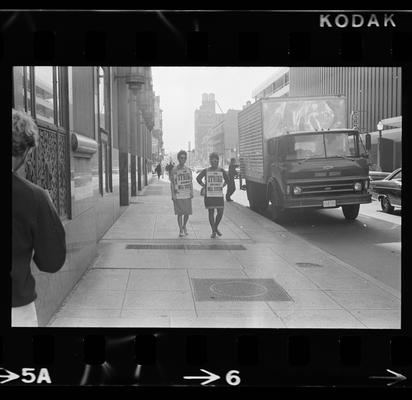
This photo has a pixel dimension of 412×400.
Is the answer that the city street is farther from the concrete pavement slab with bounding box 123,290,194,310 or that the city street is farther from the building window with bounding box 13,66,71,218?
the building window with bounding box 13,66,71,218

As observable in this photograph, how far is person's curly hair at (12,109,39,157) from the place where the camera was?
12.4 ft

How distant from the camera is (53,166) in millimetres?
6418

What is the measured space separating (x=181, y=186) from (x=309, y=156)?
413cm

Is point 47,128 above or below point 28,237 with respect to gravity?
above

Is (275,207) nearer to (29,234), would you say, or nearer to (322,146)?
(322,146)

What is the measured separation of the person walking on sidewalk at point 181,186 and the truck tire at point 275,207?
3464 mm

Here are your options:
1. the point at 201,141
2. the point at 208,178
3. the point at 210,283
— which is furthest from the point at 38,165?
the point at 201,141

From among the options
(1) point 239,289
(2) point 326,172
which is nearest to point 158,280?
(1) point 239,289

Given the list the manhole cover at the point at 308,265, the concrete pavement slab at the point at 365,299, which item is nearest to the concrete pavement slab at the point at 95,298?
the concrete pavement slab at the point at 365,299

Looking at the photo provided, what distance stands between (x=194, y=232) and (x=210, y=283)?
510cm
